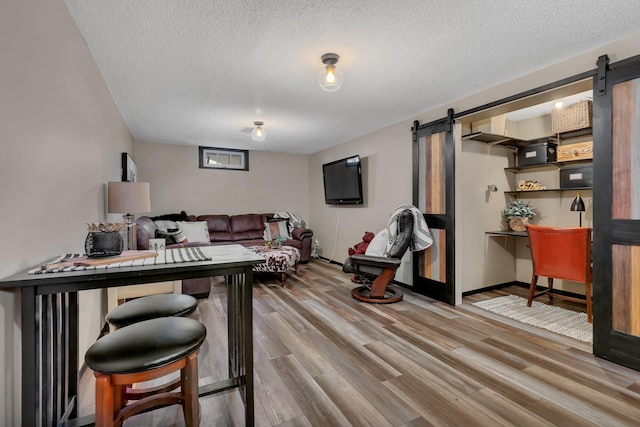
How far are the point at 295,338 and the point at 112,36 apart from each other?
278cm

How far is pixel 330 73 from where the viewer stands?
2.33 m

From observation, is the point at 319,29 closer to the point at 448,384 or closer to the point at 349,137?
the point at 448,384

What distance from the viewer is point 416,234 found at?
11.8 ft

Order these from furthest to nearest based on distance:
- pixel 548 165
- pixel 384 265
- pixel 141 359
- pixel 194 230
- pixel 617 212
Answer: pixel 194 230, pixel 548 165, pixel 384 265, pixel 617 212, pixel 141 359

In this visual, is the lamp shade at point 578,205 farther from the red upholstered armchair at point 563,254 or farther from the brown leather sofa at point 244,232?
the brown leather sofa at point 244,232

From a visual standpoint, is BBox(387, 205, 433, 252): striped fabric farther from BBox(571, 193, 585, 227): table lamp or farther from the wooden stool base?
the wooden stool base

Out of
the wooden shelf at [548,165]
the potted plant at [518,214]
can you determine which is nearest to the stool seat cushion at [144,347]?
the potted plant at [518,214]

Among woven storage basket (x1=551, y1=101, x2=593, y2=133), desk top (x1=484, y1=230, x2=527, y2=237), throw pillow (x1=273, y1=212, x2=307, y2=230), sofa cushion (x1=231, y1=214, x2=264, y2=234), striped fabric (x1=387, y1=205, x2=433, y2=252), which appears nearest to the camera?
woven storage basket (x1=551, y1=101, x2=593, y2=133)

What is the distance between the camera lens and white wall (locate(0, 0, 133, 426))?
111 centimetres

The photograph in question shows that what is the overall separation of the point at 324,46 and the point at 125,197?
2152 millimetres

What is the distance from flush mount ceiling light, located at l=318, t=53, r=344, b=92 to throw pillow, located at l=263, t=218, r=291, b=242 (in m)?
3.75

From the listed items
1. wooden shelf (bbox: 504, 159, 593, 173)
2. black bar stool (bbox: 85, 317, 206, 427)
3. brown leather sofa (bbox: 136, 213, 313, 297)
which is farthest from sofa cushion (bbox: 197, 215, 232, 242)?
wooden shelf (bbox: 504, 159, 593, 173)

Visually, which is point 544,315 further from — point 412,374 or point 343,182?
point 343,182

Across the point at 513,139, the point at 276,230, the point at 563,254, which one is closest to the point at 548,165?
the point at 513,139
